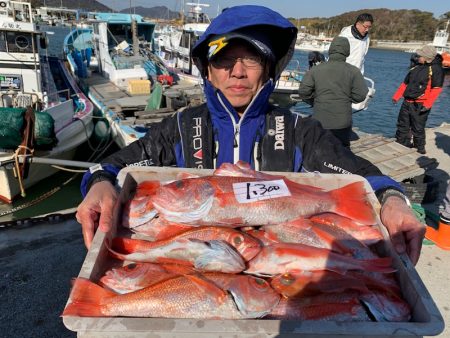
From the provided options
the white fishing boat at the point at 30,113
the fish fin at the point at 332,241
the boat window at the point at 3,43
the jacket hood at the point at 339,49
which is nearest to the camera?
the fish fin at the point at 332,241

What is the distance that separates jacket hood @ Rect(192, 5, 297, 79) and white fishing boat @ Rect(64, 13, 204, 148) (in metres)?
6.60

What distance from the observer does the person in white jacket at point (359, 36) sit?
7345 mm

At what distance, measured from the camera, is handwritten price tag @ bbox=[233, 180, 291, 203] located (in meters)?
1.50

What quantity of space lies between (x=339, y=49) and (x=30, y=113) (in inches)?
244

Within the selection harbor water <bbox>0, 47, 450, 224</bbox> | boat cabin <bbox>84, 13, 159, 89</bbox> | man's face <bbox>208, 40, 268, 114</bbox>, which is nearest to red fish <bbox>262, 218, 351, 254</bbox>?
man's face <bbox>208, 40, 268, 114</bbox>

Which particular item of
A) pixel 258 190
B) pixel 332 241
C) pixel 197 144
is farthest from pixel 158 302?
pixel 197 144

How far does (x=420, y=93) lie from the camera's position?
8.22 meters

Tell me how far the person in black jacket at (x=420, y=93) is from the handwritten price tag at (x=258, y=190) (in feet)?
27.2

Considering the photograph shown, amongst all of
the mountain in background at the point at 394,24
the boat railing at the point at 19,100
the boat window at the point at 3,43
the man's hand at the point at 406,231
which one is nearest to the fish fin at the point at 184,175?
the man's hand at the point at 406,231

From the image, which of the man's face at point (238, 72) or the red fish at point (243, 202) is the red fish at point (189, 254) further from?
the man's face at point (238, 72)

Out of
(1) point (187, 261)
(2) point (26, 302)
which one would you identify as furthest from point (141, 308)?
(2) point (26, 302)

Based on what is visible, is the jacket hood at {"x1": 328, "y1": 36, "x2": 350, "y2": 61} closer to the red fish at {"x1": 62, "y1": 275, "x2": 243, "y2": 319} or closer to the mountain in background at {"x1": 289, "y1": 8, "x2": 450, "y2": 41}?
the red fish at {"x1": 62, "y1": 275, "x2": 243, "y2": 319}

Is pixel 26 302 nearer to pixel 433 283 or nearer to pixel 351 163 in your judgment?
pixel 351 163

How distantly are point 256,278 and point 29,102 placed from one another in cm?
904
